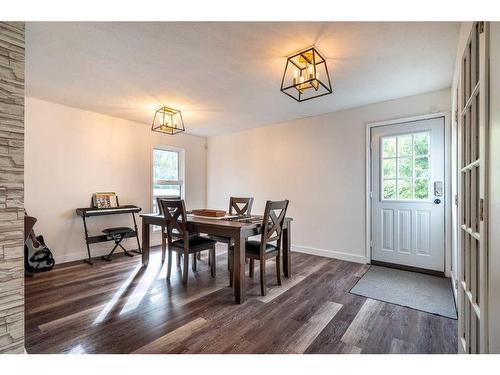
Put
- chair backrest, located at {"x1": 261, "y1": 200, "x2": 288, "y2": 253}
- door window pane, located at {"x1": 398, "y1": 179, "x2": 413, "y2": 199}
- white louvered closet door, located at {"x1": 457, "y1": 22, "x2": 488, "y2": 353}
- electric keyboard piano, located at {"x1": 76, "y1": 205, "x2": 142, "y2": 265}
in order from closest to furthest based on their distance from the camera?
white louvered closet door, located at {"x1": 457, "y1": 22, "x2": 488, "y2": 353} < chair backrest, located at {"x1": 261, "y1": 200, "x2": 288, "y2": 253} < door window pane, located at {"x1": 398, "y1": 179, "x2": 413, "y2": 199} < electric keyboard piano, located at {"x1": 76, "y1": 205, "x2": 142, "y2": 265}

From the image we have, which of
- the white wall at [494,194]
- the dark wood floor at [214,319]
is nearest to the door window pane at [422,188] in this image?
the dark wood floor at [214,319]

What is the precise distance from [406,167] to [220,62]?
8.99ft

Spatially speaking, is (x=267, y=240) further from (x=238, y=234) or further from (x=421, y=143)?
(x=421, y=143)

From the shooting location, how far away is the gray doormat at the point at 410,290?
226 cm

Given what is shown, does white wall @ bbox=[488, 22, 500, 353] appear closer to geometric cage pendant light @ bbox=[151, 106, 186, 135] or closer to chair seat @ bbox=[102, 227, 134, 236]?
geometric cage pendant light @ bbox=[151, 106, 186, 135]

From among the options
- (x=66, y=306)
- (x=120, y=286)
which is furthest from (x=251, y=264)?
(x=66, y=306)

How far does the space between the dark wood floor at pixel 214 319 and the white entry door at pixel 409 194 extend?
0.93 m

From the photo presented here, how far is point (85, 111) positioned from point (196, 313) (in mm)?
→ 3465

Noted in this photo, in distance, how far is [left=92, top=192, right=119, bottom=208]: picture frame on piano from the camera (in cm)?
377

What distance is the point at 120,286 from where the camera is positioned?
266 centimetres

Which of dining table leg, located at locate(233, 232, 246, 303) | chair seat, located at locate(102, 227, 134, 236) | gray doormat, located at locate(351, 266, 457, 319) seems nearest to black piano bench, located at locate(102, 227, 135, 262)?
chair seat, located at locate(102, 227, 134, 236)

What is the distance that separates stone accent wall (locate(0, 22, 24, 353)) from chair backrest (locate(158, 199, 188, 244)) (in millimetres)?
1332
